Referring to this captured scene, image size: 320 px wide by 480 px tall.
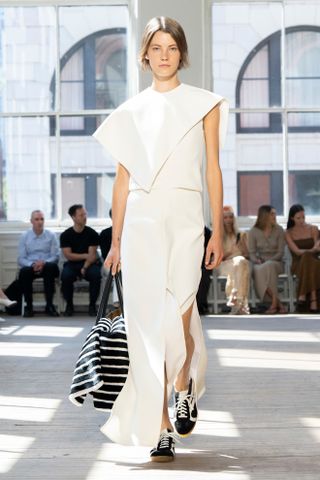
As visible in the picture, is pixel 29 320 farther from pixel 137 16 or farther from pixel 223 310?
pixel 137 16

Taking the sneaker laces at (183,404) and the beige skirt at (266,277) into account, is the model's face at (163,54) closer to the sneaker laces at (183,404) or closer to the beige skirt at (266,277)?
the sneaker laces at (183,404)

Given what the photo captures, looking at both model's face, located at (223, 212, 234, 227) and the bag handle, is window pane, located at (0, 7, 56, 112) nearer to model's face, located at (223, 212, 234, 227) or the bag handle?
model's face, located at (223, 212, 234, 227)

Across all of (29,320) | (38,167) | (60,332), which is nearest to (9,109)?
(38,167)

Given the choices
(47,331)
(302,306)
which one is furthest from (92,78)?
(47,331)

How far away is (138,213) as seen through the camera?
12.1 feet

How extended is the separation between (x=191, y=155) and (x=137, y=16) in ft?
27.3

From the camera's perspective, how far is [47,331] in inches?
367

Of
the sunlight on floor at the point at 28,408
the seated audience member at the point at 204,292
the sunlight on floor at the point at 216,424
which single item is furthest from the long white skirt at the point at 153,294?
the seated audience member at the point at 204,292

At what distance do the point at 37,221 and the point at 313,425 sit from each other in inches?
288

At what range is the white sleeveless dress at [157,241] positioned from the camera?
360 cm

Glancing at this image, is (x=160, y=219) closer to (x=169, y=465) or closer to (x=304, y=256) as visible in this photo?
(x=169, y=465)

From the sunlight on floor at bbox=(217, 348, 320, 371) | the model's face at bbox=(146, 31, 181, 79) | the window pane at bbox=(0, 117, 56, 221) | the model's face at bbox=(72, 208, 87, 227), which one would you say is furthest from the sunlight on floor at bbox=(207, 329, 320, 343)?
the model's face at bbox=(146, 31, 181, 79)

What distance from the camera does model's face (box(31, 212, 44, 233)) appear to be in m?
11.4

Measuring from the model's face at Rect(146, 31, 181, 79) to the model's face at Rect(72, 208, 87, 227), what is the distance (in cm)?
774
